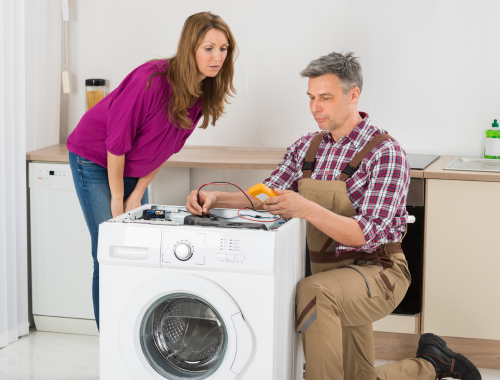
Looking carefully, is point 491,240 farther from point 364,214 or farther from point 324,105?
point 324,105

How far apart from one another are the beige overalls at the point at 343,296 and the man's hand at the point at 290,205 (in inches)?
7.2

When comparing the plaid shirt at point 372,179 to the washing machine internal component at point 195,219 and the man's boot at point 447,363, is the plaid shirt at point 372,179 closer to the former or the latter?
the washing machine internal component at point 195,219

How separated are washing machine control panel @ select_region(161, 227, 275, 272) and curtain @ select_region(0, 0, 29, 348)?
1.31 metres

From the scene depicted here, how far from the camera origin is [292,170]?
2131mm

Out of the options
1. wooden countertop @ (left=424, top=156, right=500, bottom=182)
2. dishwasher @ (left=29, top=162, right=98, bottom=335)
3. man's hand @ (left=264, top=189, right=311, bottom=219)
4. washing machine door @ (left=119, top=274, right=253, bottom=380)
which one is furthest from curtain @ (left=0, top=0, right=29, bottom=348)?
wooden countertop @ (left=424, top=156, right=500, bottom=182)

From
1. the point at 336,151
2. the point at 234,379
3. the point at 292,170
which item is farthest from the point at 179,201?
the point at 234,379

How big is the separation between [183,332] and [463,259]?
1.29 meters

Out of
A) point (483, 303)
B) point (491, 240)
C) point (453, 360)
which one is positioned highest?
point (491, 240)

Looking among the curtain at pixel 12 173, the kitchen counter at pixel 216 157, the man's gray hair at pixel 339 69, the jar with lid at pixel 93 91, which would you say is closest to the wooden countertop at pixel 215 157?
the kitchen counter at pixel 216 157

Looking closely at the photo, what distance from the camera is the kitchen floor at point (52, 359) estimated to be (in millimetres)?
2337

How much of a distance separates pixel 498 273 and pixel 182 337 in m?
1.39

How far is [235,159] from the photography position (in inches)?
101

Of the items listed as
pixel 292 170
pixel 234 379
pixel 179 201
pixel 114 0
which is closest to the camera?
pixel 234 379

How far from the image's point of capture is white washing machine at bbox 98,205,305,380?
5.08 feet
